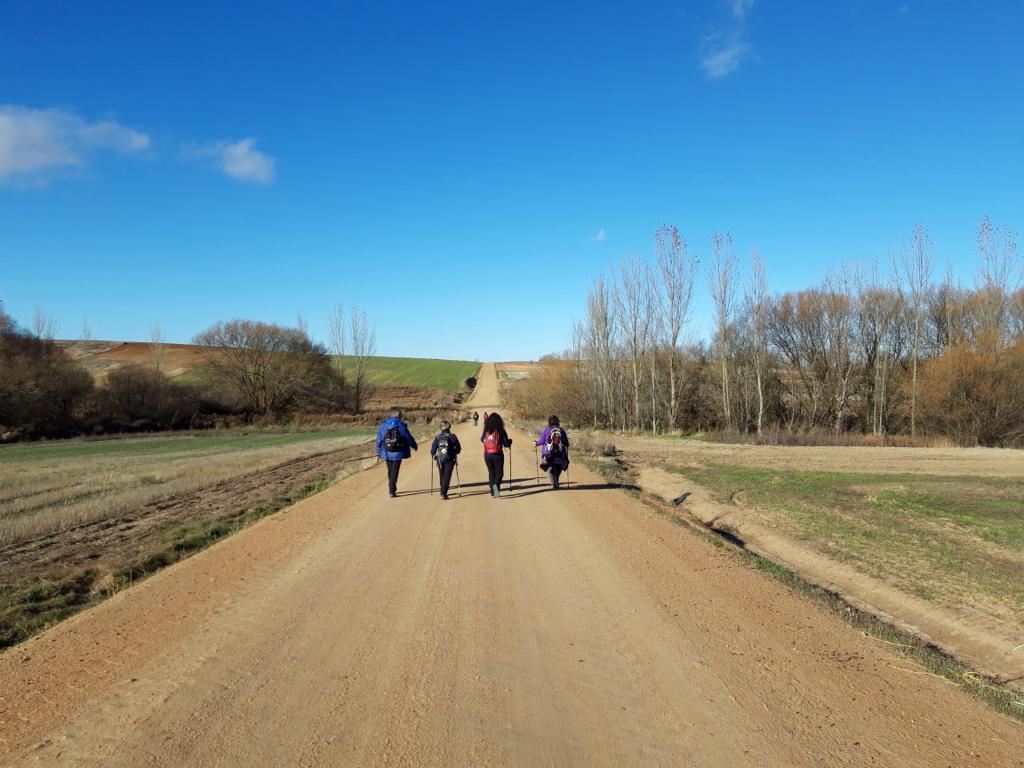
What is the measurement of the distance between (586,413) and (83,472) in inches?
1480

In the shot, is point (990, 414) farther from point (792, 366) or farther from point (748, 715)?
point (748, 715)

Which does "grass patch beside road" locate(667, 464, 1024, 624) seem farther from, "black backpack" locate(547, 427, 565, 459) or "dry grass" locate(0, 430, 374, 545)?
"dry grass" locate(0, 430, 374, 545)

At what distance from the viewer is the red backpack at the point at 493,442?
42.1ft

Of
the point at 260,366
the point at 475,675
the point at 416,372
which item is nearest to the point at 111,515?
the point at 475,675

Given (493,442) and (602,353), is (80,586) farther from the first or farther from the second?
(602,353)

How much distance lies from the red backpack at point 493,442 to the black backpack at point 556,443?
130 cm

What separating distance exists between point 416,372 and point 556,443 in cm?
10255

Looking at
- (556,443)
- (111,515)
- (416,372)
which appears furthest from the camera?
(416,372)

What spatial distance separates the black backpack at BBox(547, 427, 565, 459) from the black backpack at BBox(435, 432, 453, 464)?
230 centimetres

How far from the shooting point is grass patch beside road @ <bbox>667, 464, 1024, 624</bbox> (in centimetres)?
870

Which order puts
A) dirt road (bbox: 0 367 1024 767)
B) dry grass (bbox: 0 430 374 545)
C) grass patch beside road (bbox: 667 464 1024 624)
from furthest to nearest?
dry grass (bbox: 0 430 374 545)
grass patch beside road (bbox: 667 464 1024 624)
dirt road (bbox: 0 367 1024 767)

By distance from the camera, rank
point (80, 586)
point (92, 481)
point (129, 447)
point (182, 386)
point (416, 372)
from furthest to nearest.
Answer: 1. point (416, 372)
2. point (182, 386)
3. point (129, 447)
4. point (92, 481)
5. point (80, 586)

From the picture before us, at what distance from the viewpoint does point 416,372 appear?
4500 inches

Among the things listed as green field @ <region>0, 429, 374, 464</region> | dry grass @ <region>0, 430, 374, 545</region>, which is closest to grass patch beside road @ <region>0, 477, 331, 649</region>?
dry grass @ <region>0, 430, 374, 545</region>
